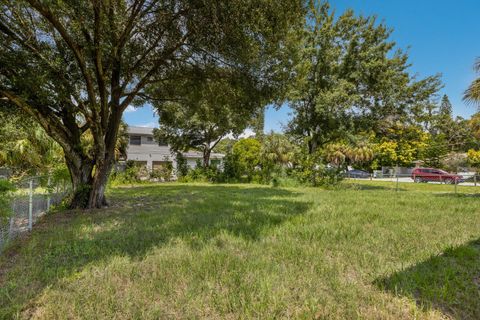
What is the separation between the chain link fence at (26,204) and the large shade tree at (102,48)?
2.58ft

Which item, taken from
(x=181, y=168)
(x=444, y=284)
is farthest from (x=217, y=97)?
(x=181, y=168)

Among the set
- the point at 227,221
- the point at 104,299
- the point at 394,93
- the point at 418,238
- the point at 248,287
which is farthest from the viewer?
the point at 394,93

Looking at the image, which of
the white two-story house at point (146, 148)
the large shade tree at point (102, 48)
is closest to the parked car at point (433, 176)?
the white two-story house at point (146, 148)

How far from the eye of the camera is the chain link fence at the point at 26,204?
4.20m

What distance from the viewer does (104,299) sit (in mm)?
2525

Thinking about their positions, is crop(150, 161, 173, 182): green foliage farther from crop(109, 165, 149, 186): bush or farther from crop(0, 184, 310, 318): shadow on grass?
crop(0, 184, 310, 318): shadow on grass

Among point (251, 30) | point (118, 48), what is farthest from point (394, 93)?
point (118, 48)

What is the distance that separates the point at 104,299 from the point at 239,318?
131 cm

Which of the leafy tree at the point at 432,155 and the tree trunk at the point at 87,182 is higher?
the leafy tree at the point at 432,155

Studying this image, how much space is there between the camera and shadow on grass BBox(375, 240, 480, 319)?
243cm

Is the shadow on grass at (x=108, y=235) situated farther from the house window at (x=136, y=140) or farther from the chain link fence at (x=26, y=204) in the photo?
the house window at (x=136, y=140)

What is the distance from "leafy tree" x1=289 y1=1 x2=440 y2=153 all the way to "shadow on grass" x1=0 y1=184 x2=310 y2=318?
1024 centimetres

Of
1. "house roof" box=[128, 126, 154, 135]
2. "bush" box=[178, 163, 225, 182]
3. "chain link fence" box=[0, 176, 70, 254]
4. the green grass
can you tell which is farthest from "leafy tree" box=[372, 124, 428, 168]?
"chain link fence" box=[0, 176, 70, 254]

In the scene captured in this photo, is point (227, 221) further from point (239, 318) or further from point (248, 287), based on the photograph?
point (239, 318)
